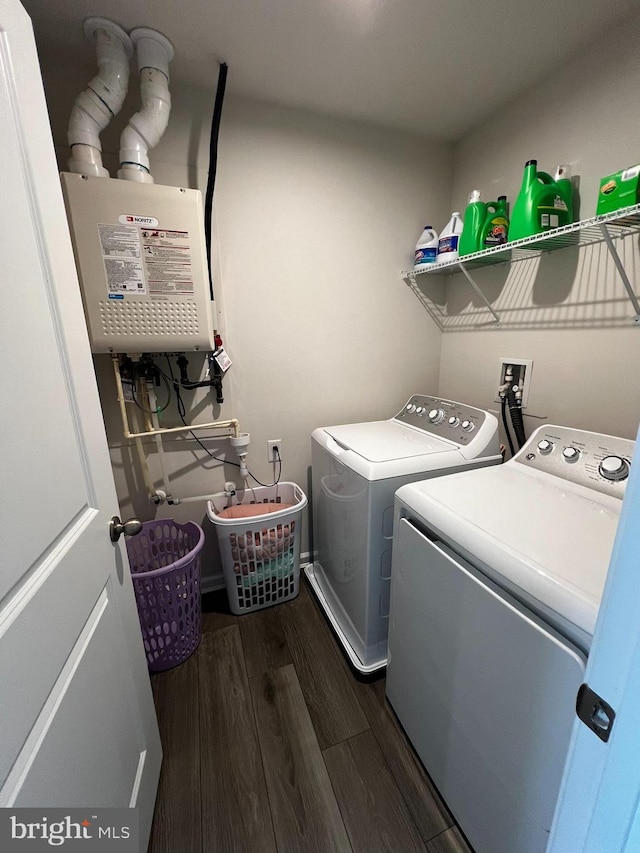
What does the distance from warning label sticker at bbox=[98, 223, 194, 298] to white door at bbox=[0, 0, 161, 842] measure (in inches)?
21.1

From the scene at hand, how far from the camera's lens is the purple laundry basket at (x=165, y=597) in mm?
1416

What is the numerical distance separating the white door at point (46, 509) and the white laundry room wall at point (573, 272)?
1704 mm

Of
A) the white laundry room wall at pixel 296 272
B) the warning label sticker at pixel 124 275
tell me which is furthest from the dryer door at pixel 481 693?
the warning label sticker at pixel 124 275

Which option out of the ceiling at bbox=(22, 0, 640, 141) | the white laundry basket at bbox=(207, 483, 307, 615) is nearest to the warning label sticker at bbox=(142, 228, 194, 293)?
the ceiling at bbox=(22, 0, 640, 141)

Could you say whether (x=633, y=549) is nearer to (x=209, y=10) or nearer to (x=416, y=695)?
(x=416, y=695)

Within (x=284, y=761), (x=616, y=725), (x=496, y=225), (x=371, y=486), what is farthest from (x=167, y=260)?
(x=284, y=761)

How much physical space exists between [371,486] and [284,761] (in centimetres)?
100

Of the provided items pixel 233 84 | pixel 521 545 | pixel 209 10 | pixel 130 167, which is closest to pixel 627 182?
pixel 521 545

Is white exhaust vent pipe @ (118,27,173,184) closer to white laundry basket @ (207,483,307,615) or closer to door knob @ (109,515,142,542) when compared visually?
door knob @ (109,515,142,542)

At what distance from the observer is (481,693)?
84 cm

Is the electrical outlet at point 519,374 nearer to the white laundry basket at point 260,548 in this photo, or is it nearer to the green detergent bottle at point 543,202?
the green detergent bottle at point 543,202

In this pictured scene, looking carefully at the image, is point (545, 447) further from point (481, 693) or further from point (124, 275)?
point (124, 275)

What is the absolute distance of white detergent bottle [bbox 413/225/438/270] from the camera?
1.81 meters

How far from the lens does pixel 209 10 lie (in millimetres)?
1118
